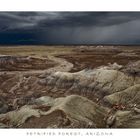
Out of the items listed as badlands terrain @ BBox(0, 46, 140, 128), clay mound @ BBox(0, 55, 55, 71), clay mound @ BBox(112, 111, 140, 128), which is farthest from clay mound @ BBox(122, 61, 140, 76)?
clay mound @ BBox(0, 55, 55, 71)

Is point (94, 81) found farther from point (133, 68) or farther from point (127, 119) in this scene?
point (127, 119)

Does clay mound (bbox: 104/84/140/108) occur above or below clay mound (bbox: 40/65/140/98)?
below

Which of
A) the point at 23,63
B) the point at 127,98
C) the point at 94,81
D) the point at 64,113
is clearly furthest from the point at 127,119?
the point at 23,63

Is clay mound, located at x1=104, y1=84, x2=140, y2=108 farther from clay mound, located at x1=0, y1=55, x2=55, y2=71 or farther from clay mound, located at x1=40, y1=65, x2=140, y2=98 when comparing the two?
clay mound, located at x1=0, y1=55, x2=55, y2=71

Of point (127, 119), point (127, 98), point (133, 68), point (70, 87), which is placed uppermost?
point (133, 68)

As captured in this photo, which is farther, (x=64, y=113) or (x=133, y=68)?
(x=133, y=68)

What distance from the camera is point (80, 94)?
13.1 m

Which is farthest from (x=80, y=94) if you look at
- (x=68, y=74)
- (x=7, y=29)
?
(x=7, y=29)

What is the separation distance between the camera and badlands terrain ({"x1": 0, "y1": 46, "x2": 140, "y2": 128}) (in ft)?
43.0

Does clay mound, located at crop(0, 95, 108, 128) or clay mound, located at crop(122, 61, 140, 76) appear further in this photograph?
clay mound, located at crop(122, 61, 140, 76)

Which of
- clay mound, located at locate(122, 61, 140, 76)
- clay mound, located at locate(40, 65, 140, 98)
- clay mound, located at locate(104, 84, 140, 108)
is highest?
clay mound, located at locate(122, 61, 140, 76)

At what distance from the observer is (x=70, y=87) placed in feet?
43.2

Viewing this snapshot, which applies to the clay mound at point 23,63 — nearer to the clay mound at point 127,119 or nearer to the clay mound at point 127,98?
the clay mound at point 127,98
